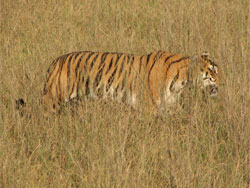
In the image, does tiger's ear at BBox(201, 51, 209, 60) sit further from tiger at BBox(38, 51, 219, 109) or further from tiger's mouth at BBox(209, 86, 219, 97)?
tiger's mouth at BBox(209, 86, 219, 97)

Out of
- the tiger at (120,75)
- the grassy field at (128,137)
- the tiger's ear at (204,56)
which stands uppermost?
the tiger's ear at (204,56)

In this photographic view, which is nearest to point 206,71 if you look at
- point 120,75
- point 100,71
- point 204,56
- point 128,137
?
point 204,56

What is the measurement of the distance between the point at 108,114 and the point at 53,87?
100 cm

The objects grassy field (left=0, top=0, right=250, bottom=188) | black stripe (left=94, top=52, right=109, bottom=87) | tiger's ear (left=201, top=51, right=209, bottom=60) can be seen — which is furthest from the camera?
black stripe (left=94, top=52, right=109, bottom=87)

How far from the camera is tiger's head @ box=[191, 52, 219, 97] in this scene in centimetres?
355

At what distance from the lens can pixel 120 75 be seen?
152 inches

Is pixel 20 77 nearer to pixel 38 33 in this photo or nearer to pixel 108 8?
pixel 38 33

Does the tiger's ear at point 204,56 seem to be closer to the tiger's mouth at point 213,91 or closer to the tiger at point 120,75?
the tiger at point 120,75

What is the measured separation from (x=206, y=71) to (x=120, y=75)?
645 millimetres

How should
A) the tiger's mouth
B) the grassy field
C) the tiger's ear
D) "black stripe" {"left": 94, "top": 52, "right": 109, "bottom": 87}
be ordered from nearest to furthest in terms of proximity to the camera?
the grassy field, the tiger's mouth, the tiger's ear, "black stripe" {"left": 94, "top": 52, "right": 109, "bottom": 87}

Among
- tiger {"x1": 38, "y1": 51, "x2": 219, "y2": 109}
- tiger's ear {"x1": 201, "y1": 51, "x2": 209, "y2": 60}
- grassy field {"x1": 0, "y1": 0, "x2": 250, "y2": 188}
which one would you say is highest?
tiger's ear {"x1": 201, "y1": 51, "x2": 209, "y2": 60}

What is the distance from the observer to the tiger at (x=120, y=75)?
359 centimetres

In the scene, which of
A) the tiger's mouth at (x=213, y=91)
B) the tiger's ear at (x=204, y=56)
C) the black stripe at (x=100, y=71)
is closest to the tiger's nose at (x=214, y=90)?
the tiger's mouth at (x=213, y=91)

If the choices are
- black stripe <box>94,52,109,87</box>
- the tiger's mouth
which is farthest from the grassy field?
black stripe <box>94,52,109,87</box>
